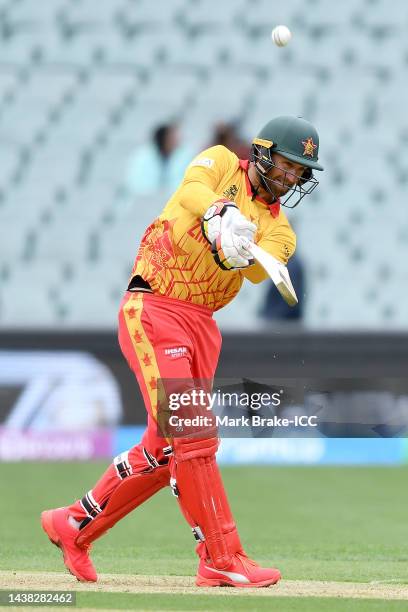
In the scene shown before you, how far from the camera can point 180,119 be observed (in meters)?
13.1

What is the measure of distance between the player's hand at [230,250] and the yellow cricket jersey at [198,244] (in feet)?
0.81

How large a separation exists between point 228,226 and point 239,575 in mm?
1299

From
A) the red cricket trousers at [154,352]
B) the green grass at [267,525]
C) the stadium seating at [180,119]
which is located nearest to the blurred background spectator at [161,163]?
the stadium seating at [180,119]

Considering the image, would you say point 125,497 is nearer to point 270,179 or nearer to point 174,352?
point 174,352

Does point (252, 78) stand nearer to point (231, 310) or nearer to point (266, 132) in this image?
point (231, 310)

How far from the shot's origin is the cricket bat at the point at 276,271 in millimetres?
4668

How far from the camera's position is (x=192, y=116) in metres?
13.2

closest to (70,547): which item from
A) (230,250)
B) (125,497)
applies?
(125,497)

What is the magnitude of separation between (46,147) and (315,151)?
26.7 feet

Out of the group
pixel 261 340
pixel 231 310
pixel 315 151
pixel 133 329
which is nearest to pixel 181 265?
Result: pixel 133 329

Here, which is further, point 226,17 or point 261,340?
point 226,17

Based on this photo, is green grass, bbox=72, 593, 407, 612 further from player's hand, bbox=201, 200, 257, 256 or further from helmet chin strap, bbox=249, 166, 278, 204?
helmet chin strap, bbox=249, 166, 278, 204

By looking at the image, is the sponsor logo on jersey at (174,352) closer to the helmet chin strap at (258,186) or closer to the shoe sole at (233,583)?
the helmet chin strap at (258,186)

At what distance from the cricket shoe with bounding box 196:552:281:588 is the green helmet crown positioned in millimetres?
1484
